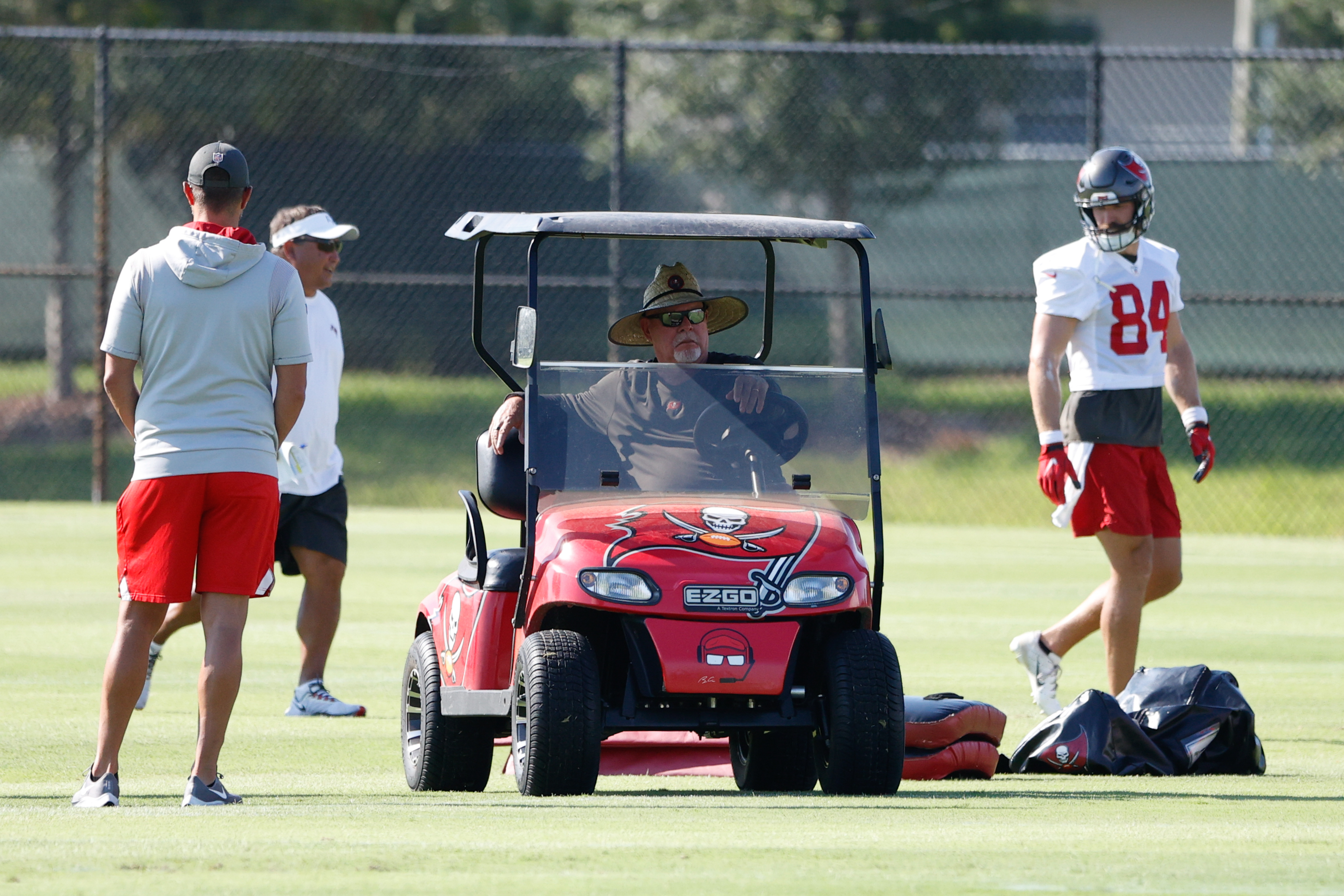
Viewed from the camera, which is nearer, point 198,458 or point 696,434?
point 198,458

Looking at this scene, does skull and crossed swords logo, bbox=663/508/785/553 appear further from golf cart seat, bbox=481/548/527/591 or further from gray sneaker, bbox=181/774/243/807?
gray sneaker, bbox=181/774/243/807

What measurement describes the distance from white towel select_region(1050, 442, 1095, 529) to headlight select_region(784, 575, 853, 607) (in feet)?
6.56

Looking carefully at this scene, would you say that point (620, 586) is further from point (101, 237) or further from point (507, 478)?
point (101, 237)

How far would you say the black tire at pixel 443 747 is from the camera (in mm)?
5852

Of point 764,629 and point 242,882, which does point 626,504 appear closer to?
point 764,629

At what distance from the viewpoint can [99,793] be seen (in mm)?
5215

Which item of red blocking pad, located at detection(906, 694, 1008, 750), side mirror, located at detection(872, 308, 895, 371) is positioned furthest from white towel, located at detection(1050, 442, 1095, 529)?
side mirror, located at detection(872, 308, 895, 371)

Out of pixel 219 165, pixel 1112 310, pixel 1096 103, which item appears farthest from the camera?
pixel 1096 103

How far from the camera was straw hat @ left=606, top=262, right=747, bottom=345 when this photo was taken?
6160 millimetres

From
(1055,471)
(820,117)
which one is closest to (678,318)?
(1055,471)

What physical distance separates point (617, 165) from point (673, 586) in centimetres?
1051

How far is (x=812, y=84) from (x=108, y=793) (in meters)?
17.9

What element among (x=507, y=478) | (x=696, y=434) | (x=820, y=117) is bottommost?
(x=507, y=478)

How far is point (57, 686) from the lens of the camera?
801cm
